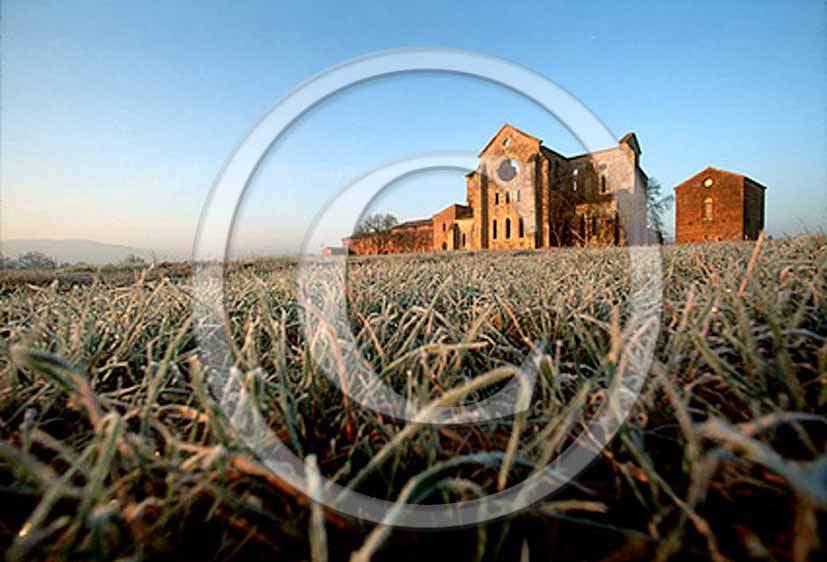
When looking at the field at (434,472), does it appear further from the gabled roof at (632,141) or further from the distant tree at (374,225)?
the gabled roof at (632,141)

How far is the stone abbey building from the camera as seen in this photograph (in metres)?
19.7

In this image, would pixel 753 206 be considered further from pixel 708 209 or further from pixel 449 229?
pixel 449 229

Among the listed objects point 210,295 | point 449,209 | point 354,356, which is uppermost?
point 449,209

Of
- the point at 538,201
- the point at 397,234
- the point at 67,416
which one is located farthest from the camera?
the point at 538,201

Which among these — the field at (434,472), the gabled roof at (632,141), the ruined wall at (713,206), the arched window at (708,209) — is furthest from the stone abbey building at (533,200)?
the field at (434,472)

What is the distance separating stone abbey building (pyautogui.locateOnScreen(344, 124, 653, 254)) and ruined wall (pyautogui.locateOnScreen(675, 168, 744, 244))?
18.6 feet

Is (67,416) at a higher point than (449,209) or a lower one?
lower

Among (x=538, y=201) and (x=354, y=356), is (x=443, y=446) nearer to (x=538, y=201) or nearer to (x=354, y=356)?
(x=354, y=356)

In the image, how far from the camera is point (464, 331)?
1.24 metres

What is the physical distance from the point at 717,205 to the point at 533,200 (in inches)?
577

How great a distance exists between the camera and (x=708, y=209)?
25125mm

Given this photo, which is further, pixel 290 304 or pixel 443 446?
pixel 290 304

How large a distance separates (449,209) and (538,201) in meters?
6.24

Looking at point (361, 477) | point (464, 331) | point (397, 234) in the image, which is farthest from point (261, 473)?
point (397, 234)
